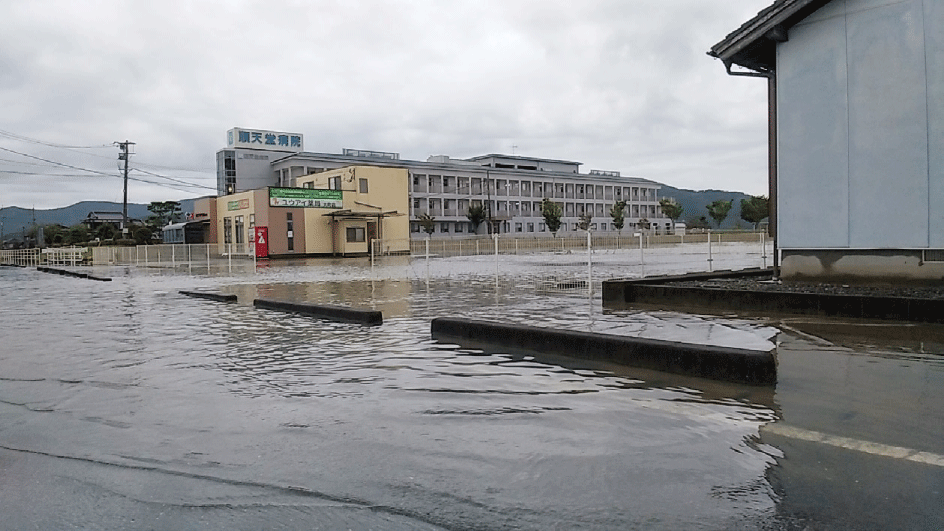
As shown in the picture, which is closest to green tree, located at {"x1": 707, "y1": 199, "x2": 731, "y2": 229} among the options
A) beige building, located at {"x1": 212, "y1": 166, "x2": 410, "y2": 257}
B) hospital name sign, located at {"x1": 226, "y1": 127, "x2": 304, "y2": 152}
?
hospital name sign, located at {"x1": 226, "y1": 127, "x2": 304, "y2": 152}

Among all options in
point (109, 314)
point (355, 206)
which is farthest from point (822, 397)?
point (355, 206)

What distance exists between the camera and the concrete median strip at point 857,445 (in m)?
4.06

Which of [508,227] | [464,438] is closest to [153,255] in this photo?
[464,438]

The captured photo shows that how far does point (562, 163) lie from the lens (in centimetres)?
11450

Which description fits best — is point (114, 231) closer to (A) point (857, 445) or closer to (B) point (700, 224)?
(A) point (857, 445)

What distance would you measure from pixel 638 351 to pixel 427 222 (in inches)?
2933

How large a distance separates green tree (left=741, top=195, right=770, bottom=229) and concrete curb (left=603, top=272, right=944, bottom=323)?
92.5 metres

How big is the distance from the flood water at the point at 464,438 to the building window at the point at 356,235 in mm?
47222

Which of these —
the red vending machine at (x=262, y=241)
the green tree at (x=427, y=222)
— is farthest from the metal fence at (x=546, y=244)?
the green tree at (x=427, y=222)

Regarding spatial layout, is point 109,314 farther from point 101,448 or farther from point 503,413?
point 503,413

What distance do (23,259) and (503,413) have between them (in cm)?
6365

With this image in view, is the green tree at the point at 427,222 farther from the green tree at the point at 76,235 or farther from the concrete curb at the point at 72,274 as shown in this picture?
the concrete curb at the point at 72,274

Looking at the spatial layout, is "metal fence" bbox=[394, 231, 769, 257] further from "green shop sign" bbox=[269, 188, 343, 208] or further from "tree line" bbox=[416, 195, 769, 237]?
"tree line" bbox=[416, 195, 769, 237]

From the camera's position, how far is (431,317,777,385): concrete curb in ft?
20.2
